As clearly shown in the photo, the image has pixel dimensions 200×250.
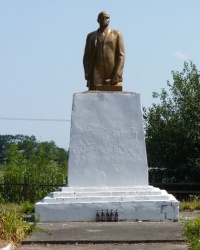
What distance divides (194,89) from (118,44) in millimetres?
9341

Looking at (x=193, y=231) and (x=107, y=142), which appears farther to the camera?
(x=107, y=142)

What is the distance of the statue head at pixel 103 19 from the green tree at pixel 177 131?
9.18m

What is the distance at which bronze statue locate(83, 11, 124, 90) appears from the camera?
44.5ft

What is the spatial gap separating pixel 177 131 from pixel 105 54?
939 centimetres

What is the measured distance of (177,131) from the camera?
73.6 ft

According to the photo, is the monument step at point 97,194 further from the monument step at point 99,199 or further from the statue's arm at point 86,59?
the statue's arm at point 86,59

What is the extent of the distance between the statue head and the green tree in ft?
30.1

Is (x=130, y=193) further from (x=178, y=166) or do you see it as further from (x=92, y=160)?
(x=178, y=166)

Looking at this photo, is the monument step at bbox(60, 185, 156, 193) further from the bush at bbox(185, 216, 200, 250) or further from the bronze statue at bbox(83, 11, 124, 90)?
the bush at bbox(185, 216, 200, 250)

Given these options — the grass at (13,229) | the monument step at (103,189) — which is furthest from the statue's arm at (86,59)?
the grass at (13,229)

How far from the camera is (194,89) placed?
73.9ft

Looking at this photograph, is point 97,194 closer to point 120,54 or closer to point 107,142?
point 107,142

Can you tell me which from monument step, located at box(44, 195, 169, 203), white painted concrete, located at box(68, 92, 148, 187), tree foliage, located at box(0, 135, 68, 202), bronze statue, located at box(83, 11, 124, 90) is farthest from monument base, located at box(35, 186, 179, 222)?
tree foliage, located at box(0, 135, 68, 202)

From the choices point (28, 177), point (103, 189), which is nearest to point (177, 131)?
point (28, 177)
